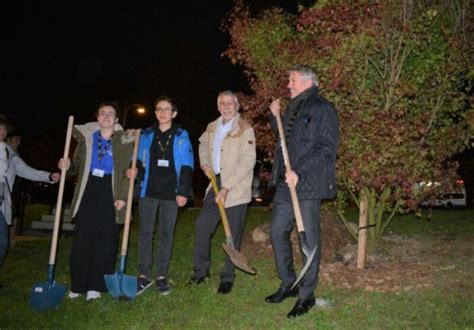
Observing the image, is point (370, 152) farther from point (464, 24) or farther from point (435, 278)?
point (464, 24)

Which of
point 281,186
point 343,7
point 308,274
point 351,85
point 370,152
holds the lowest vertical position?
point 308,274

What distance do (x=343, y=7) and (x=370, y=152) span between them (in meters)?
1.79

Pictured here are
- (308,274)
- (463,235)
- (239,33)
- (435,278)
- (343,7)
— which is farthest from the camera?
(463,235)

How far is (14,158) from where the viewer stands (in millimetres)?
6375

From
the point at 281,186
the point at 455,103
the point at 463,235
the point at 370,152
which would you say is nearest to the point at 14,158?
the point at 281,186

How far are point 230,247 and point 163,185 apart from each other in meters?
1.02

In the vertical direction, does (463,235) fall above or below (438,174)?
below

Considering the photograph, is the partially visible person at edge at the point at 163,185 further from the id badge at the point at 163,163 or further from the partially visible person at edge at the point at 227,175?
the partially visible person at edge at the point at 227,175

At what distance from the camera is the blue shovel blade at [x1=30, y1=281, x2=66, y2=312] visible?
547 centimetres

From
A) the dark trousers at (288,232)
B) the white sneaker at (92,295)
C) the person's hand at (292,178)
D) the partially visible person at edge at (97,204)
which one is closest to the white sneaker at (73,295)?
the partially visible person at edge at (97,204)

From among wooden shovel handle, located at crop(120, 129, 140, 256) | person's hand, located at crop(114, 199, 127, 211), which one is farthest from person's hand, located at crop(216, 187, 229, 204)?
person's hand, located at crop(114, 199, 127, 211)

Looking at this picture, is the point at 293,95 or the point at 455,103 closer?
the point at 293,95

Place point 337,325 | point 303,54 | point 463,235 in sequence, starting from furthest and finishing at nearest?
point 463,235
point 303,54
point 337,325

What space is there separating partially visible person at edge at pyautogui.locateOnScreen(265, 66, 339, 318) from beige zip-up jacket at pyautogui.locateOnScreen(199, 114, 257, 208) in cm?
67
